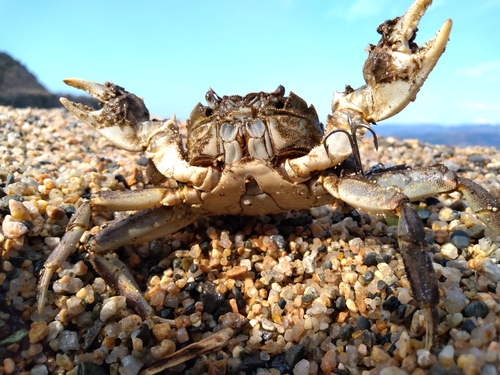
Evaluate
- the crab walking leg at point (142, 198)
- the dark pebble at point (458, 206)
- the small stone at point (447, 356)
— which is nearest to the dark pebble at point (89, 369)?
the crab walking leg at point (142, 198)

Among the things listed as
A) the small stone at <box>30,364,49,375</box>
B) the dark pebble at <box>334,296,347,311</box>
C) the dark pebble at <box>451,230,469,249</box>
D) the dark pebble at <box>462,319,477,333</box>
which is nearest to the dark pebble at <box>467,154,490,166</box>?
the dark pebble at <box>451,230,469,249</box>

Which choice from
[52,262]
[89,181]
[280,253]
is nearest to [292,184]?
[280,253]

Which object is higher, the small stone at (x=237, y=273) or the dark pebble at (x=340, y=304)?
the small stone at (x=237, y=273)

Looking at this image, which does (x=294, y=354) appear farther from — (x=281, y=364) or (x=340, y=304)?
(x=340, y=304)

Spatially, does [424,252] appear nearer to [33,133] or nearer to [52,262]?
[52,262]

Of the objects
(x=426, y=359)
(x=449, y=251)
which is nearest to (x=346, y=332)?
(x=426, y=359)

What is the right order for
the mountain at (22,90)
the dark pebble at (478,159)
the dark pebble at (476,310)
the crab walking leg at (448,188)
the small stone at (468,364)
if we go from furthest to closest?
1. the mountain at (22,90)
2. the dark pebble at (478,159)
3. the crab walking leg at (448,188)
4. the dark pebble at (476,310)
5. the small stone at (468,364)

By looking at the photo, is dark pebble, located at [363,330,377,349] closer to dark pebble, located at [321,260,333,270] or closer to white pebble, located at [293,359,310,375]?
white pebble, located at [293,359,310,375]

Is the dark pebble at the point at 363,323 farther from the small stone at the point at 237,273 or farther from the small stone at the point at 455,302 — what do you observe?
the small stone at the point at 237,273
